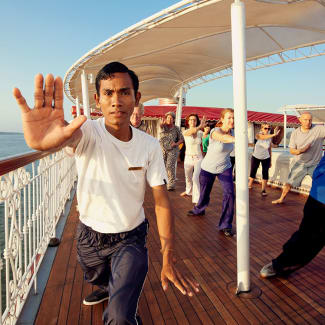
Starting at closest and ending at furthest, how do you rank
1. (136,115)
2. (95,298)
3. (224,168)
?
(95,298) → (224,168) → (136,115)

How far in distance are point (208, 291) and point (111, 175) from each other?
169 cm

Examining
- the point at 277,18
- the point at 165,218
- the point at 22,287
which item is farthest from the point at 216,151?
the point at 277,18

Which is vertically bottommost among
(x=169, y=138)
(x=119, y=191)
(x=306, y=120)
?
(x=119, y=191)

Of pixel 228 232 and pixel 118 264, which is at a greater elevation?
pixel 118 264

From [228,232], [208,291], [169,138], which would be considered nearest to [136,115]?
[169,138]

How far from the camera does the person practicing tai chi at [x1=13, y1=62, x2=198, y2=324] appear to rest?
1.43 meters

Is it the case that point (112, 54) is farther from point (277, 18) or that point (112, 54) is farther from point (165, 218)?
point (165, 218)

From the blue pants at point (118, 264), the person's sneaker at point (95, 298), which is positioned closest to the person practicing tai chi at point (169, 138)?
the person's sneaker at point (95, 298)

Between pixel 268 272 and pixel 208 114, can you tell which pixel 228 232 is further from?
pixel 208 114

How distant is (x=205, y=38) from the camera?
6.86 metres

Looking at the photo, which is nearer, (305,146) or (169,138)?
(305,146)

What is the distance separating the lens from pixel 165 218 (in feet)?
5.12

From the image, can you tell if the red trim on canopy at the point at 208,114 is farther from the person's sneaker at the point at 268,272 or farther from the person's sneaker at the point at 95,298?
the person's sneaker at the point at 95,298

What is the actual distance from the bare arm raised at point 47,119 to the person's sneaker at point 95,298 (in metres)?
1.63
